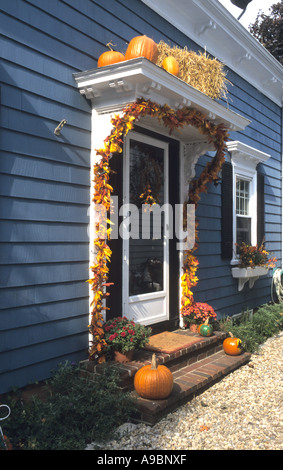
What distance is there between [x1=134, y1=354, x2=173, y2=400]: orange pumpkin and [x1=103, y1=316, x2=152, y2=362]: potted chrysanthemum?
336 millimetres

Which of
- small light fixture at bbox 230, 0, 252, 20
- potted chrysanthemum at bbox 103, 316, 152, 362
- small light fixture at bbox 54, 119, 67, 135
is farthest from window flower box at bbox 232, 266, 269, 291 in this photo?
small light fixture at bbox 230, 0, 252, 20

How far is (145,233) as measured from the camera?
14.6 feet

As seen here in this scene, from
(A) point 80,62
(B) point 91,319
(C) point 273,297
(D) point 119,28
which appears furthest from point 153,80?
(C) point 273,297

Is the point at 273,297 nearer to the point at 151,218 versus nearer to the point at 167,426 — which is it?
the point at 151,218

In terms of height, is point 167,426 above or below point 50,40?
below

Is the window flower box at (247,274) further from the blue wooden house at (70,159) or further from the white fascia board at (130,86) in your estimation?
the white fascia board at (130,86)

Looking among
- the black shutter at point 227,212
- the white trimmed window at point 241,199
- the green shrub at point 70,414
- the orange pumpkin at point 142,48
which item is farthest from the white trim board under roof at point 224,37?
the green shrub at point 70,414

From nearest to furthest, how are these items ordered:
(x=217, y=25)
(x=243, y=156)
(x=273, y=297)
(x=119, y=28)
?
(x=119, y=28), (x=217, y=25), (x=243, y=156), (x=273, y=297)

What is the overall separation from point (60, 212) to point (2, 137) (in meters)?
0.77

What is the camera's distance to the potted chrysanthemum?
3408mm

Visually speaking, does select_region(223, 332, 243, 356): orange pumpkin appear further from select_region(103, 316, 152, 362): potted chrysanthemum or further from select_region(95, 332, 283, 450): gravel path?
select_region(103, 316, 152, 362): potted chrysanthemum

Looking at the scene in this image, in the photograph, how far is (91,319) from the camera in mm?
3533

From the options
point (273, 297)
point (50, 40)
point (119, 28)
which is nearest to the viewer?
point (50, 40)

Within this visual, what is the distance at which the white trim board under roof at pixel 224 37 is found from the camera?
200 inches
